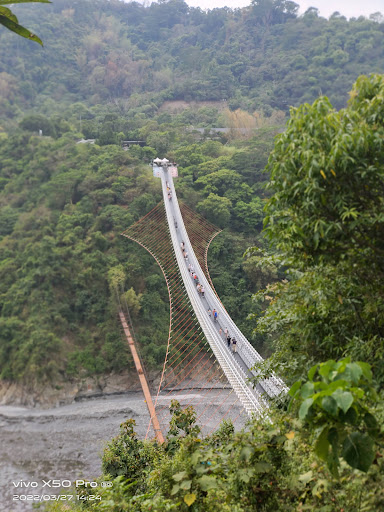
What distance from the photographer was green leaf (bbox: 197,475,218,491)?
114 inches

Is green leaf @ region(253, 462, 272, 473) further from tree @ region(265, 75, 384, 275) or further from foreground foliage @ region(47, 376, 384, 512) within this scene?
tree @ region(265, 75, 384, 275)

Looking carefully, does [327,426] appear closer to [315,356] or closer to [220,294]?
[315,356]

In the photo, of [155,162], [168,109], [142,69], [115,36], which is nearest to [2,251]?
[155,162]

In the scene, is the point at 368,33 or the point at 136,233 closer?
the point at 136,233

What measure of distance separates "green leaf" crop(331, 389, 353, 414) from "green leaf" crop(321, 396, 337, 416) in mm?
21

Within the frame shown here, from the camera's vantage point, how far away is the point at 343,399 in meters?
1.87

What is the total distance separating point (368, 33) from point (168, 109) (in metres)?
22.5

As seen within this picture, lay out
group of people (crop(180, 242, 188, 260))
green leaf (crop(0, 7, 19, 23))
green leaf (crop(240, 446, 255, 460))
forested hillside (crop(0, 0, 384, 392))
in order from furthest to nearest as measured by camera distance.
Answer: forested hillside (crop(0, 0, 384, 392)) < group of people (crop(180, 242, 188, 260)) < green leaf (crop(240, 446, 255, 460)) < green leaf (crop(0, 7, 19, 23))

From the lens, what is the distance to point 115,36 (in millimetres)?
55656

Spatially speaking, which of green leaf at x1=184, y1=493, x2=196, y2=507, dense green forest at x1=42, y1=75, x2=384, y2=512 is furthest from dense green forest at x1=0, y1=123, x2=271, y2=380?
green leaf at x1=184, y1=493, x2=196, y2=507

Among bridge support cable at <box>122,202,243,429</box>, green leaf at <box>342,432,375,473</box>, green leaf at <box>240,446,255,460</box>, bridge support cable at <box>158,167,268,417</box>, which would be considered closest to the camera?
A: green leaf at <box>342,432,375,473</box>

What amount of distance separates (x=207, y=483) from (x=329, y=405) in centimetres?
135

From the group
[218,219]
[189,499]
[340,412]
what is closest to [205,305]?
[218,219]

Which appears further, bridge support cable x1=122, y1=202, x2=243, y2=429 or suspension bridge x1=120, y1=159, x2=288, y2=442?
bridge support cable x1=122, y1=202, x2=243, y2=429
